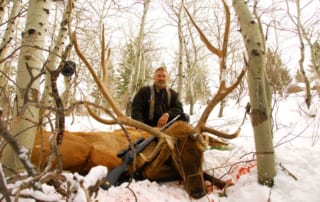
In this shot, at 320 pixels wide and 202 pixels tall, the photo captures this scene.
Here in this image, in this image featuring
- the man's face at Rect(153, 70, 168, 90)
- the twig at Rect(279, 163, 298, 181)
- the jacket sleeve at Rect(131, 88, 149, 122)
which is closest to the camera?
the twig at Rect(279, 163, 298, 181)

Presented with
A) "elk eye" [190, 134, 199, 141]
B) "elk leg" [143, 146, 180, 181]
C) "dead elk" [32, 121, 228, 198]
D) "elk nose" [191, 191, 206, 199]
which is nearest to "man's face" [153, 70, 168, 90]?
"dead elk" [32, 121, 228, 198]

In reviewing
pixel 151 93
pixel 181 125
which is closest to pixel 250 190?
pixel 181 125

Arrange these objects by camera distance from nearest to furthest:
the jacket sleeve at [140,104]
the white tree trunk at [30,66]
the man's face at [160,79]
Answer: the white tree trunk at [30,66] → the jacket sleeve at [140,104] → the man's face at [160,79]

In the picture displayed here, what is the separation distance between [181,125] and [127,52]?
776 inches

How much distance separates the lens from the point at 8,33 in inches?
198

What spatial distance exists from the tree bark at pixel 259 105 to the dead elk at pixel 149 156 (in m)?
0.45

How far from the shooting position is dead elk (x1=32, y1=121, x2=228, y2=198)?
2104 mm

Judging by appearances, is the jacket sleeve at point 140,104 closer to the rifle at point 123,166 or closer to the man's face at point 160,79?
the man's face at point 160,79

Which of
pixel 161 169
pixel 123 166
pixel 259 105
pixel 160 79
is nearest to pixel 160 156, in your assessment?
pixel 161 169

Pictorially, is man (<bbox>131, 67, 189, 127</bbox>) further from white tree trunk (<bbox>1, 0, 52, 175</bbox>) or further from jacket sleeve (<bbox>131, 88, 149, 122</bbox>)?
white tree trunk (<bbox>1, 0, 52, 175</bbox>)

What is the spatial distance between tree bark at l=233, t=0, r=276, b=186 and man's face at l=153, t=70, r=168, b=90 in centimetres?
197

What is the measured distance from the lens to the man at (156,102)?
3978mm

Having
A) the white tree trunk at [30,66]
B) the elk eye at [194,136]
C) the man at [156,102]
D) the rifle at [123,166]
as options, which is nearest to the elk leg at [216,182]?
the elk eye at [194,136]

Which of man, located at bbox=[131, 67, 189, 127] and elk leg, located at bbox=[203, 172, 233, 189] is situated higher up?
man, located at bbox=[131, 67, 189, 127]
